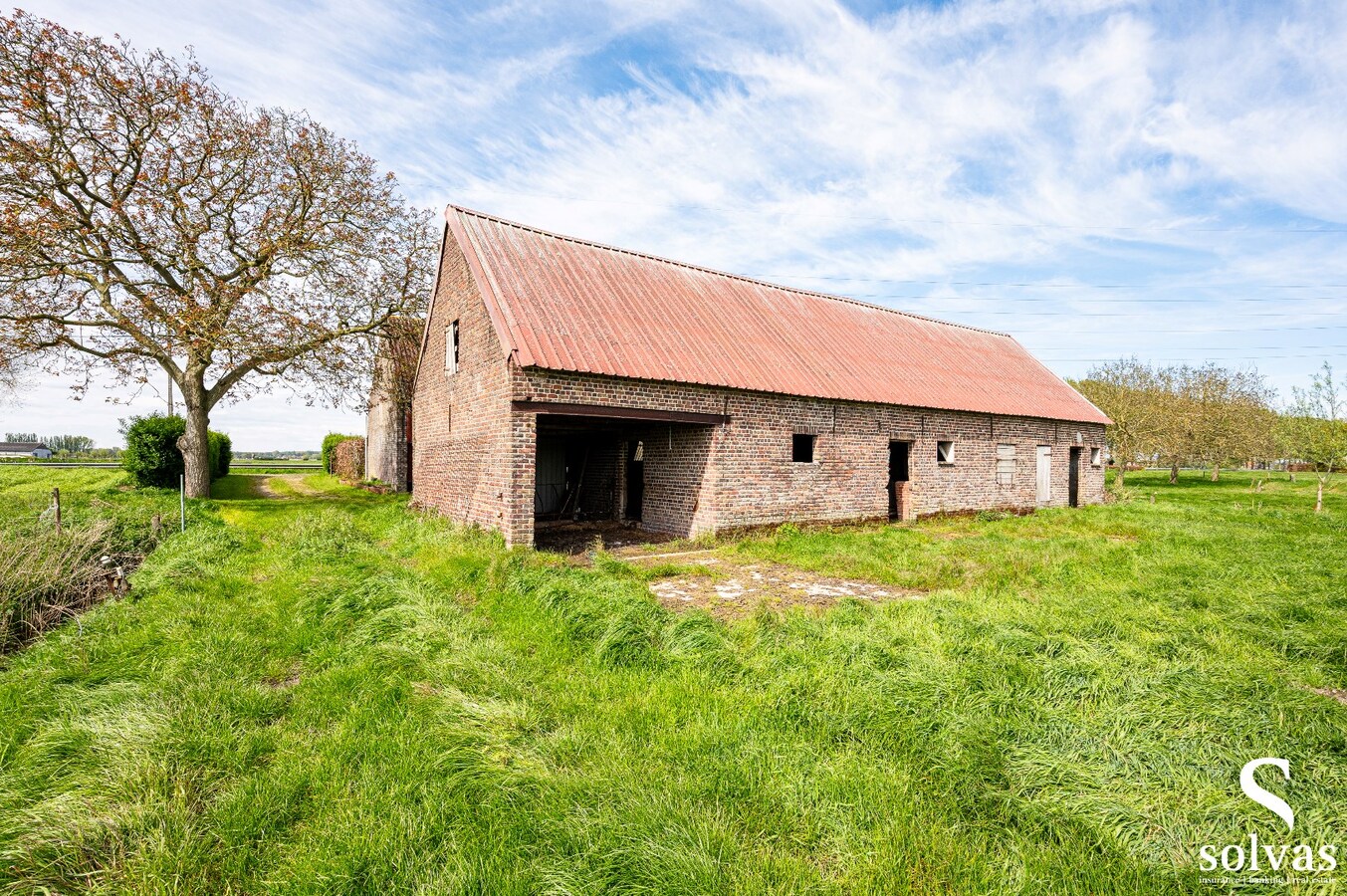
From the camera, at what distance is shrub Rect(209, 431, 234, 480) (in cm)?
2494

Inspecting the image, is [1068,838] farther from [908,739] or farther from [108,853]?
[108,853]

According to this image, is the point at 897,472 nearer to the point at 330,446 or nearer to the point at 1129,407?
the point at 1129,407

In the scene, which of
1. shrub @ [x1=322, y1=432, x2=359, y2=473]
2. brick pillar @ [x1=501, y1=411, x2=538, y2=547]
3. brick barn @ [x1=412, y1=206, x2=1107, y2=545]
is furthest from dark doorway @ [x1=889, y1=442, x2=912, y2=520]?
shrub @ [x1=322, y1=432, x2=359, y2=473]

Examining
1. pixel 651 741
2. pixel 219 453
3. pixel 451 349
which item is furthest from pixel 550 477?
pixel 219 453

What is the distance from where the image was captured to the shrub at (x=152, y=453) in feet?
63.5

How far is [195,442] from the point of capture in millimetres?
17453

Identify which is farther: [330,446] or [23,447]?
[23,447]

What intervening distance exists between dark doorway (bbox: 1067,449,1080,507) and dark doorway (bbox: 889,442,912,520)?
810cm

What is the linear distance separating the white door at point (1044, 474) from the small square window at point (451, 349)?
17.6m

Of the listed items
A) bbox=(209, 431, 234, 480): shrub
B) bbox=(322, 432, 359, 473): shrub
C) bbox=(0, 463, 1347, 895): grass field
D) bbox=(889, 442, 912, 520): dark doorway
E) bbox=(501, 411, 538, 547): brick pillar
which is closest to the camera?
bbox=(0, 463, 1347, 895): grass field

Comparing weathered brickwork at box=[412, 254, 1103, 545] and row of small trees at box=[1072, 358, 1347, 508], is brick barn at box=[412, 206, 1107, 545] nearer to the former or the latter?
weathered brickwork at box=[412, 254, 1103, 545]

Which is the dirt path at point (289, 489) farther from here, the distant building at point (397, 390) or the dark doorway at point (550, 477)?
the dark doorway at point (550, 477)

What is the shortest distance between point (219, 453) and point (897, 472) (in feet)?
92.5

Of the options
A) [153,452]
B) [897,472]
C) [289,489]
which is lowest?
[289,489]
